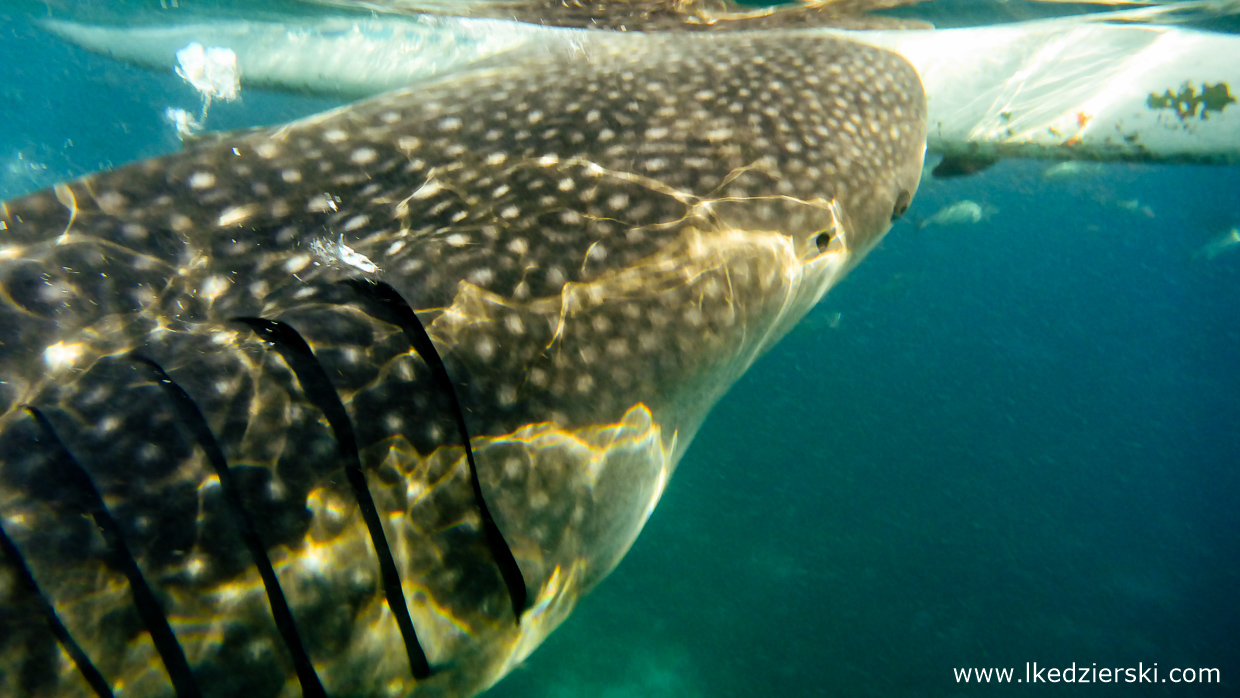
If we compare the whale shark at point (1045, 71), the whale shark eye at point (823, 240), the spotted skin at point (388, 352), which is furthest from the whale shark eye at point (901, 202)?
the whale shark at point (1045, 71)

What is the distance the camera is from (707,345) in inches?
89.6

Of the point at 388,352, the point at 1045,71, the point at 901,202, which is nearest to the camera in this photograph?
the point at 388,352

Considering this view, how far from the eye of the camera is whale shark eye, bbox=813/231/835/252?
8.82 feet

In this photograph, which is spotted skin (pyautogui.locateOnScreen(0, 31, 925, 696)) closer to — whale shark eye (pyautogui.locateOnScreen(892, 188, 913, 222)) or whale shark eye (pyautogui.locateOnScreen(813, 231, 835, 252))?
whale shark eye (pyautogui.locateOnScreen(813, 231, 835, 252))

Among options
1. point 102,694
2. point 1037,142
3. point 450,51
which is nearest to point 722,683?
point 1037,142

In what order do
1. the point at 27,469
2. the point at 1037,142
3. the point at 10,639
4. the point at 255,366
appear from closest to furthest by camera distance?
1. the point at 10,639
2. the point at 27,469
3. the point at 255,366
4. the point at 1037,142

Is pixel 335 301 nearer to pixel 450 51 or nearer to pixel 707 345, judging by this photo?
pixel 707 345

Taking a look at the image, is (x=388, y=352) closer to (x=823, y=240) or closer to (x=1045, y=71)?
(x=823, y=240)

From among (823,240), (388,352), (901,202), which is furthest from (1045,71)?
(388,352)

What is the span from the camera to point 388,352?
1.87 metres

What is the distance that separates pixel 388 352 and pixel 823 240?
1.86m

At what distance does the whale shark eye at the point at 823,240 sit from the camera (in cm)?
269

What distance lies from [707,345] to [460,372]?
894 mm

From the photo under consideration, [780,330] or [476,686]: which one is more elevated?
[780,330]
